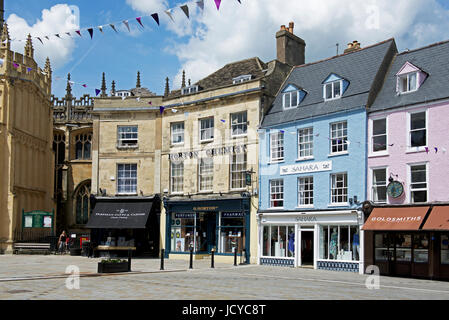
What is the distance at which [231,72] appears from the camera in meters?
35.7

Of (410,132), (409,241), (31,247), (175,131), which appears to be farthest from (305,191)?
(31,247)

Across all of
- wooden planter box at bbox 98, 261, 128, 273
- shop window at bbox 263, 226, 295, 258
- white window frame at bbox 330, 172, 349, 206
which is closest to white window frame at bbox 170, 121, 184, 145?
shop window at bbox 263, 226, 295, 258

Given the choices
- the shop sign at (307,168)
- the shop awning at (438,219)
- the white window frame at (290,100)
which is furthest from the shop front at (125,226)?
the shop awning at (438,219)

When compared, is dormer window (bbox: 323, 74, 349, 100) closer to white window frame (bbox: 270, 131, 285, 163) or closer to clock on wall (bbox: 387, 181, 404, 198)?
white window frame (bbox: 270, 131, 285, 163)

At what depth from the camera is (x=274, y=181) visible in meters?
30.0

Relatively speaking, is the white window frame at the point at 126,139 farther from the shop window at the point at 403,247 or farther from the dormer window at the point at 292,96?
the shop window at the point at 403,247

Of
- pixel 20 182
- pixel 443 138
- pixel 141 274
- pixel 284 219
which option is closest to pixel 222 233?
pixel 284 219

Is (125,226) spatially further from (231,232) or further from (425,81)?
(425,81)

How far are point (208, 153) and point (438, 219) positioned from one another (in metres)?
14.5

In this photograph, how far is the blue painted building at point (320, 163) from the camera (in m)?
26.4

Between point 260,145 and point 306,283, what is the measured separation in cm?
1204

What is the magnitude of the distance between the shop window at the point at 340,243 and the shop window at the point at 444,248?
12.7 feet

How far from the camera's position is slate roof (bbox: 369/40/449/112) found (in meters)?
24.4
